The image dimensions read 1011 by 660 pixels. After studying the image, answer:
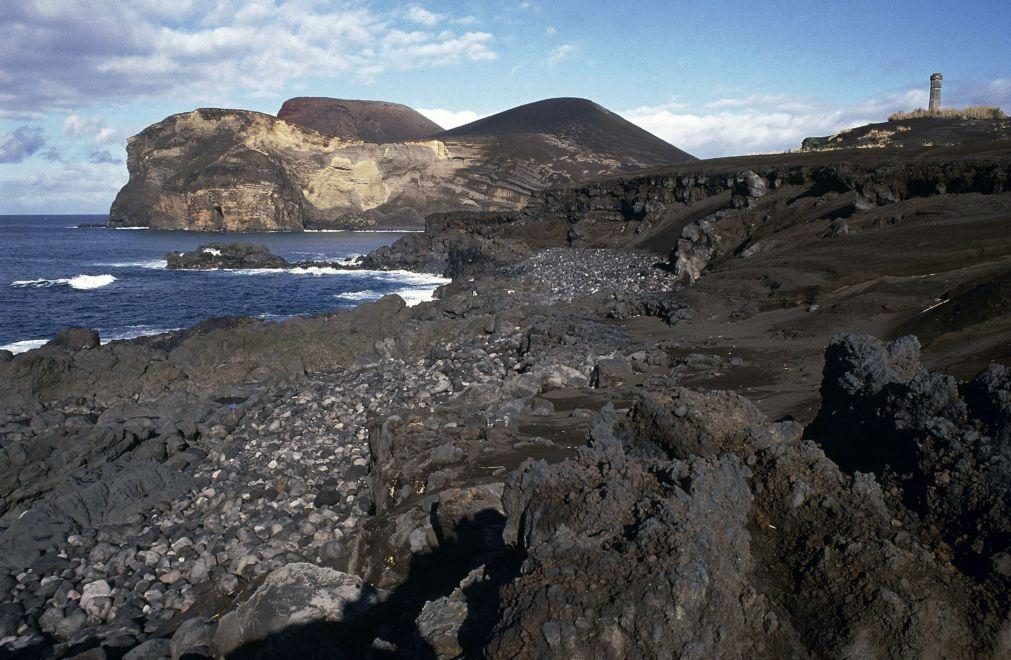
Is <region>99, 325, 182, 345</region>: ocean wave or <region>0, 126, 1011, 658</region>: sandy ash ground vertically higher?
<region>0, 126, 1011, 658</region>: sandy ash ground

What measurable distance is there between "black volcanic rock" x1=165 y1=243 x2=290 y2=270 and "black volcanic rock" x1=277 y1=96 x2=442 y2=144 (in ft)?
350

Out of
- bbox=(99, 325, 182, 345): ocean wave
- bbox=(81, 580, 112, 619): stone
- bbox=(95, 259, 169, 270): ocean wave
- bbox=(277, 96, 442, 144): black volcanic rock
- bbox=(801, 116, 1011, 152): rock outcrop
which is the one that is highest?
bbox=(277, 96, 442, 144): black volcanic rock

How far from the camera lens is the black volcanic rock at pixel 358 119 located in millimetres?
151250

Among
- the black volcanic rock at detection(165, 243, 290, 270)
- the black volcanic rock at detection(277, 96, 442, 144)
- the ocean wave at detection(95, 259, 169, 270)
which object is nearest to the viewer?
the ocean wave at detection(95, 259, 169, 270)

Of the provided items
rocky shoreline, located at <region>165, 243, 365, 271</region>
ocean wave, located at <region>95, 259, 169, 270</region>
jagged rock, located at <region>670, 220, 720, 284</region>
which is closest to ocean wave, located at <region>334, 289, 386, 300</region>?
rocky shoreline, located at <region>165, 243, 365, 271</region>

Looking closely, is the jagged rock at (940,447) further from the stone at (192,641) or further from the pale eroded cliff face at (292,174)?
the pale eroded cliff face at (292,174)

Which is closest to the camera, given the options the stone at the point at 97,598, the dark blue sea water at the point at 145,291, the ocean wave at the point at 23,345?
the stone at the point at 97,598

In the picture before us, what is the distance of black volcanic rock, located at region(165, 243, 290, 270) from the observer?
45.7 meters

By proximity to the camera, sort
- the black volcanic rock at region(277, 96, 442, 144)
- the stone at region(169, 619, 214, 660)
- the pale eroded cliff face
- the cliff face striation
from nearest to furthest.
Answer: the stone at region(169, 619, 214, 660) < the cliff face striation < the pale eroded cliff face < the black volcanic rock at region(277, 96, 442, 144)

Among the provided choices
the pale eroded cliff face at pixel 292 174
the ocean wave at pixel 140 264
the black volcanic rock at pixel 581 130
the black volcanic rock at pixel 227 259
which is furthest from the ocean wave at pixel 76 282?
the black volcanic rock at pixel 581 130

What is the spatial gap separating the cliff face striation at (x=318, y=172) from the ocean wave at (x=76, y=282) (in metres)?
45.6

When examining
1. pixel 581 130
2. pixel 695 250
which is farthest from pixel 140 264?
pixel 581 130

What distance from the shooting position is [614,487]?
128 inches

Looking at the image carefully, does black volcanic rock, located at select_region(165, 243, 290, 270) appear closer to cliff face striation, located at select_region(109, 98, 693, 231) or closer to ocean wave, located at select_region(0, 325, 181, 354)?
ocean wave, located at select_region(0, 325, 181, 354)
